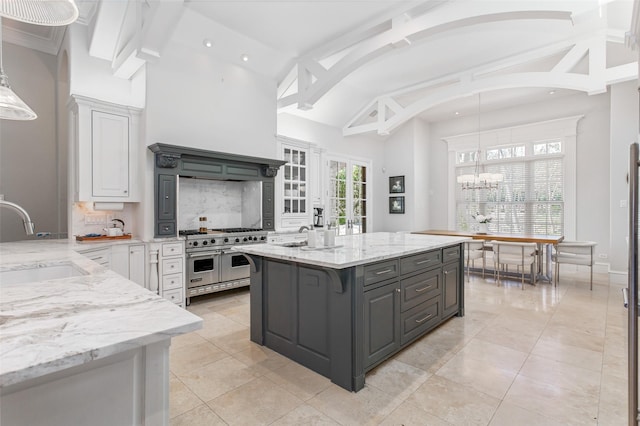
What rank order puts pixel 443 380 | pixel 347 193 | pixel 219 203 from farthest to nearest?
1. pixel 347 193
2. pixel 219 203
3. pixel 443 380

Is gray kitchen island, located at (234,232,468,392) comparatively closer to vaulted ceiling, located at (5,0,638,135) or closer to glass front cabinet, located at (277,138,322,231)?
vaulted ceiling, located at (5,0,638,135)

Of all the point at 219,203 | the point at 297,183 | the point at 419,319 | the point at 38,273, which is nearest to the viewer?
the point at 38,273

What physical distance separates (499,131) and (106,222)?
817 centimetres

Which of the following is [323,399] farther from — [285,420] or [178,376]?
[178,376]

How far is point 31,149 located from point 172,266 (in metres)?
2.68

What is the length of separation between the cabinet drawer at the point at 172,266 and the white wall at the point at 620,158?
23.6 feet

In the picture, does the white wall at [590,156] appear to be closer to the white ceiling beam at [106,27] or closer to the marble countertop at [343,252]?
the marble countertop at [343,252]

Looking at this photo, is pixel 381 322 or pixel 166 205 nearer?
pixel 381 322

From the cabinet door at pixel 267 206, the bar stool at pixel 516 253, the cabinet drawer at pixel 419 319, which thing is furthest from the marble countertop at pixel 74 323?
the bar stool at pixel 516 253

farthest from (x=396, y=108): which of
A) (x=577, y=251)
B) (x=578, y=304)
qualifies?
(x=578, y=304)

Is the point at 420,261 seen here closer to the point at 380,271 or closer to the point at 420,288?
the point at 420,288

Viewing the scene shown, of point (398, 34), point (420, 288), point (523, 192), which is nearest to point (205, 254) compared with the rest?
point (420, 288)

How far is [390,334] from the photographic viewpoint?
2.74m

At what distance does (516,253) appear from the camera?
531 centimetres
